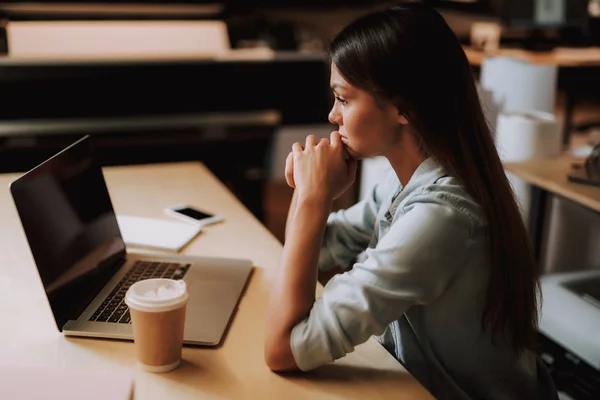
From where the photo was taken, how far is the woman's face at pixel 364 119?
3.36 feet

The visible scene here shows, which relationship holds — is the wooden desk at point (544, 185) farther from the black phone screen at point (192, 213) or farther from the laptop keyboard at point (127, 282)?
the laptop keyboard at point (127, 282)

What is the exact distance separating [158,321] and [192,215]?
0.72 m

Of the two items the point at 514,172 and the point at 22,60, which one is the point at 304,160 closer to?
the point at 514,172

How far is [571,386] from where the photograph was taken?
1756 mm

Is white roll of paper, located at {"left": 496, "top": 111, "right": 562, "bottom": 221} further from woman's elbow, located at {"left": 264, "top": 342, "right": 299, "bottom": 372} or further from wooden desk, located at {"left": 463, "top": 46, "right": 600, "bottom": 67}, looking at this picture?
wooden desk, located at {"left": 463, "top": 46, "right": 600, "bottom": 67}

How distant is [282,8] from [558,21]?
2.52 m

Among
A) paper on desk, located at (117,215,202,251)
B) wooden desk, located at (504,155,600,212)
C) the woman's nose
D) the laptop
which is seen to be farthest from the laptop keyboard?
wooden desk, located at (504,155,600,212)

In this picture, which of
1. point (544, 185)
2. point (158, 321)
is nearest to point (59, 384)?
point (158, 321)

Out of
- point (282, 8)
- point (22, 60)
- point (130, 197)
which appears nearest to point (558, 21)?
point (282, 8)

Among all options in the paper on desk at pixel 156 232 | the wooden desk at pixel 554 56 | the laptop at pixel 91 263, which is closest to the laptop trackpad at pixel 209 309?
the laptop at pixel 91 263

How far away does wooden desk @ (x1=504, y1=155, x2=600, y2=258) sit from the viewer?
191 cm

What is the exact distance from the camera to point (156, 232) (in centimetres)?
148

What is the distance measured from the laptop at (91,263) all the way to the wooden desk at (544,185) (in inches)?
41.7

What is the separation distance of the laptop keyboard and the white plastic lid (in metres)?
0.14
